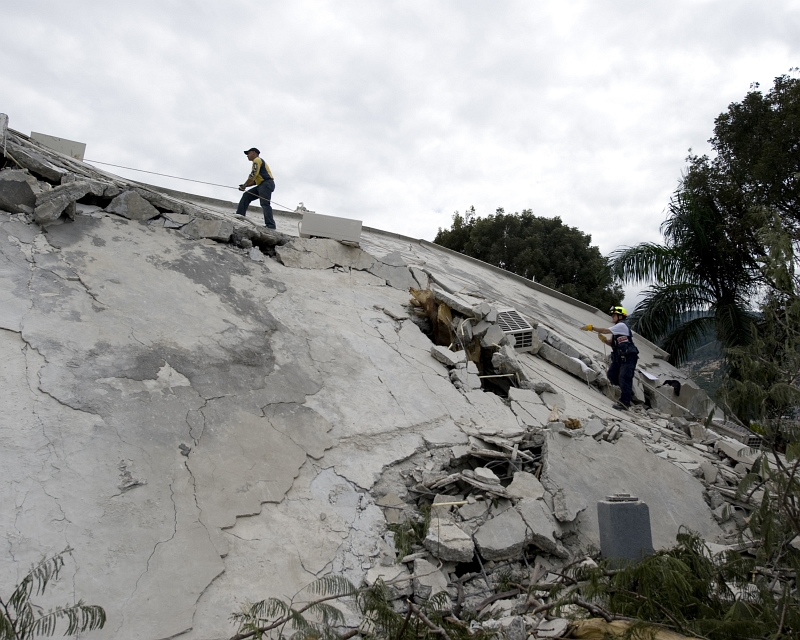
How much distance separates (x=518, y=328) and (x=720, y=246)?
24.9 ft

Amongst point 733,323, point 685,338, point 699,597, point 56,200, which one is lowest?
point 699,597

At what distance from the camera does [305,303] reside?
637 cm

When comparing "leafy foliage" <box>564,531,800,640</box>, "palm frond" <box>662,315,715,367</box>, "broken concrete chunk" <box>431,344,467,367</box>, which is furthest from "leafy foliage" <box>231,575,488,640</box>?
"palm frond" <box>662,315,715,367</box>

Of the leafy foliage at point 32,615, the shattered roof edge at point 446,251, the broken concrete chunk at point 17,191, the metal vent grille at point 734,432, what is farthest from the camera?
the shattered roof edge at point 446,251

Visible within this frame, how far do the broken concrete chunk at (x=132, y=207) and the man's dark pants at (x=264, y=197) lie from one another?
6.34ft

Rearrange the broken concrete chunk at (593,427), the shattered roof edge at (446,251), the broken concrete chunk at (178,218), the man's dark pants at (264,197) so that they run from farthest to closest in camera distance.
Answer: the shattered roof edge at (446,251), the man's dark pants at (264,197), the broken concrete chunk at (178,218), the broken concrete chunk at (593,427)

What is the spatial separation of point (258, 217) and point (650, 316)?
8.41m

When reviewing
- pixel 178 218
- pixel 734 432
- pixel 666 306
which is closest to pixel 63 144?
pixel 178 218

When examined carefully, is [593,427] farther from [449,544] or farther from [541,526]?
[449,544]

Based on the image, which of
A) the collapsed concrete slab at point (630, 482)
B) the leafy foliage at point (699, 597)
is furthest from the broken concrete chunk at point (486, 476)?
the leafy foliage at point (699, 597)

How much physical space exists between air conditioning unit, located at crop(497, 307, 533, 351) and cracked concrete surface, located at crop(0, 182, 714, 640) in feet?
3.07

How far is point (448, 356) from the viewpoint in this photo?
6.23 metres

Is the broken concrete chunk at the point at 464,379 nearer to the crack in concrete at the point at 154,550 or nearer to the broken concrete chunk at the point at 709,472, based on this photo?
the broken concrete chunk at the point at 709,472

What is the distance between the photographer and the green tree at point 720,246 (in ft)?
41.2
